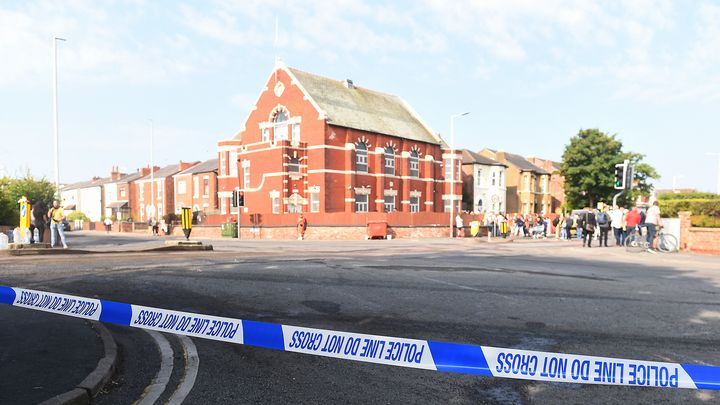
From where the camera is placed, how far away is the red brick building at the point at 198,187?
55719 mm

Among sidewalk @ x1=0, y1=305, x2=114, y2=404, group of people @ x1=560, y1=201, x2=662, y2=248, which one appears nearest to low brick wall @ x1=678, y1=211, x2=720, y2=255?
group of people @ x1=560, y1=201, x2=662, y2=248

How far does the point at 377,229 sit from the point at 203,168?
35955mm

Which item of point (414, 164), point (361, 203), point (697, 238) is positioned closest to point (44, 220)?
point (361, 203)

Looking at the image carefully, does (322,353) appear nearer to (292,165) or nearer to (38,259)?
(38,259)

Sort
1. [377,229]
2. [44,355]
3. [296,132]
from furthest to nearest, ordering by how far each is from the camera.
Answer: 1. [296,132]
2. [377,229]
3. [44,355]

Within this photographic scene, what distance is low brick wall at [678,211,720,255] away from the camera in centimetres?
1592

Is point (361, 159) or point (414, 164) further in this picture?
point (414, 164)

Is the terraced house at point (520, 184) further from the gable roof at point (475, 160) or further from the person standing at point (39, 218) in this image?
the person standing at point (39, 218)

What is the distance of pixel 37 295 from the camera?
6.38 meters

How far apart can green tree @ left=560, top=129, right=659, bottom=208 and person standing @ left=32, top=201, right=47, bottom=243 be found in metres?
50.7

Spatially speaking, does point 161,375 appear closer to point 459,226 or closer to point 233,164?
point 459,226

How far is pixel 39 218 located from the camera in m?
18.2

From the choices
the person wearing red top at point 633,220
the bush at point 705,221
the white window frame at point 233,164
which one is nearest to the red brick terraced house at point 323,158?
the white window frame at point 233,164

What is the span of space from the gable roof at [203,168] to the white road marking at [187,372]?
52631 millimetres
